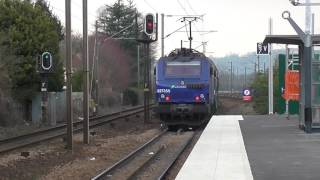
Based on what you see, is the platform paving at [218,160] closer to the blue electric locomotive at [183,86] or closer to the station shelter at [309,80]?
the station shelter at [309,80]

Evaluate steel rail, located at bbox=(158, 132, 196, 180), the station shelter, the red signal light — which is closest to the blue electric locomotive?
the red signal light

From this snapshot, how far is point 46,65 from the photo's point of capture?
1202 inches

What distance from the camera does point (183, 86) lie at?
29.2 meters

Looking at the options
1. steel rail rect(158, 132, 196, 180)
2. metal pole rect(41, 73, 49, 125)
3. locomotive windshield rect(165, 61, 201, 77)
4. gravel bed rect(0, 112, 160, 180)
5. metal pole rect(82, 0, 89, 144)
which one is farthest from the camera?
metal pole rect(41, 73, 49, 125)

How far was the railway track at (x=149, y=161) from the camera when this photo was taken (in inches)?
591

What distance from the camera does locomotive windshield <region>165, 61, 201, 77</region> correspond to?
2933cm

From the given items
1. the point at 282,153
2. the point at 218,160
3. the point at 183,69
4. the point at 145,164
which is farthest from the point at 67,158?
the point at 183,69

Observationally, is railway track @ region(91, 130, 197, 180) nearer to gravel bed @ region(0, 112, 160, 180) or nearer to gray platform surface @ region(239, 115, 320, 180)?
gravel bed @ region(0, 112, 160, 180)

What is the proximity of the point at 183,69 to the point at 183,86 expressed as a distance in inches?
31.5

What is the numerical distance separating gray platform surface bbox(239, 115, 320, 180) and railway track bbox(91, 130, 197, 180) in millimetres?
2127

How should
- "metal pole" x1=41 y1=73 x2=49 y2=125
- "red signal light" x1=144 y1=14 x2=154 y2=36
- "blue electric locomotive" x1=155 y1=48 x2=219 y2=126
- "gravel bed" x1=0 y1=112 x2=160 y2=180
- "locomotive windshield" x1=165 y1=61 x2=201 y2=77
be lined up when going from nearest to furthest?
"gravel bed" x1=0 y1=112 x2=160 y2=180, "red signal light" x1=144 y1=14 x2=154 y2=36, "blue electric locomotive" x1=155 y1=48 x2=219 y2=126, "locomotive windshield" x1=165 y1=61 x2=201 y2=77, "metal pole" x1=41 y1=73 x2=49 y2=125

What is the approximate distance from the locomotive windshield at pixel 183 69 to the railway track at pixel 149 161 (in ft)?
13.7

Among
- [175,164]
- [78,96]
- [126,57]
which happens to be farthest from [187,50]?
[126,57]

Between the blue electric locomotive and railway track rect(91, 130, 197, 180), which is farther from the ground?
the blue electric locomotive
